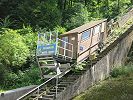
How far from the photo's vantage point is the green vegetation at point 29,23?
21.8 meters

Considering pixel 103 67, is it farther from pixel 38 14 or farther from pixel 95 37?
pixel 38 14

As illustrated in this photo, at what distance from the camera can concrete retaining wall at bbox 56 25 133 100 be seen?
744 inches

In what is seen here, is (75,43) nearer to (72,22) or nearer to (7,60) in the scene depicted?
(7,60)

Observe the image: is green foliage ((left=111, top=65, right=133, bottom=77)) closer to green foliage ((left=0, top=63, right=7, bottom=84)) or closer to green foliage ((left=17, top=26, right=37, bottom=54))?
green foliage ((left=17, top=26, right=37, bottom=54))

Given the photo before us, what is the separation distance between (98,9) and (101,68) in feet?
63.9

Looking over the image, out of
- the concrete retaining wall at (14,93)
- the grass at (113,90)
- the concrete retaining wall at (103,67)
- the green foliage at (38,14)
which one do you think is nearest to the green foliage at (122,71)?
the grass at (113,90)

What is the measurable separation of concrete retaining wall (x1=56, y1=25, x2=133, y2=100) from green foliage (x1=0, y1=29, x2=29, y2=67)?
15.0 ft

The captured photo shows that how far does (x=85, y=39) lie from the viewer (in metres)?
22.2

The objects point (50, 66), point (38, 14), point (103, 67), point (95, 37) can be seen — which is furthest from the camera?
point (38, 14)

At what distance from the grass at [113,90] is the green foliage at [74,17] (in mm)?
11918

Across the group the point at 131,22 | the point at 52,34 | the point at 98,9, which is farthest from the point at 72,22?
the point at 52,34

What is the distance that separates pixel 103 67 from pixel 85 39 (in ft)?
6.65

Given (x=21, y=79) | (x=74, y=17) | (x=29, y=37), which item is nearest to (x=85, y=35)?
(x=21, y=79)

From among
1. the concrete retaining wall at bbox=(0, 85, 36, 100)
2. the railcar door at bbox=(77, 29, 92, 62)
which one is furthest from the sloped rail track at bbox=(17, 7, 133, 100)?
the concrete retaining wall at bbox=(0, 85, 36, 100)
